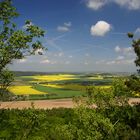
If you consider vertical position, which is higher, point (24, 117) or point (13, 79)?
point (13, 79)

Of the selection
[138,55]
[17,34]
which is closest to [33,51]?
[17,34]

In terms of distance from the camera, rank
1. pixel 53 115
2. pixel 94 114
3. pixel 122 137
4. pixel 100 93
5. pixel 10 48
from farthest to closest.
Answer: pixel 53 115 < pixel 122 137 < pixel 100 93 < pixel 94 114 < pixel 10 48

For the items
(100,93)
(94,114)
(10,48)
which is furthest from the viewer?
(100,93)

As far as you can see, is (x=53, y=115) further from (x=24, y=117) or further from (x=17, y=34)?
(x=17, y=34)

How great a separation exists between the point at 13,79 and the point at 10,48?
221cm

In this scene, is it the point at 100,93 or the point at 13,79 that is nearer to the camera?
the point at 13,79

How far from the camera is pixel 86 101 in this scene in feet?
86.6

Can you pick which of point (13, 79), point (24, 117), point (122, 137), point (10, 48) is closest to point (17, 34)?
point (10, 48)

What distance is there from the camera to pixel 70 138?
25062mm

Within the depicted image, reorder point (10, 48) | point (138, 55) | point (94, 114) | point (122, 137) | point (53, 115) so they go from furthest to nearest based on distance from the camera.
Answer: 1. point (53, 115)
2. point (138, 55)
3. point (122, 137)
4. point (94, 114)
5. point (10, 48)

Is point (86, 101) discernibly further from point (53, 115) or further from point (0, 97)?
point (53, 115)

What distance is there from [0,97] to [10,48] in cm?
301

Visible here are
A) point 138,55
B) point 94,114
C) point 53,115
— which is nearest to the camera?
point 94,114

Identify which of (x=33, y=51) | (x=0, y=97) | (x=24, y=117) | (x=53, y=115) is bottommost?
(x=53, y=115)
